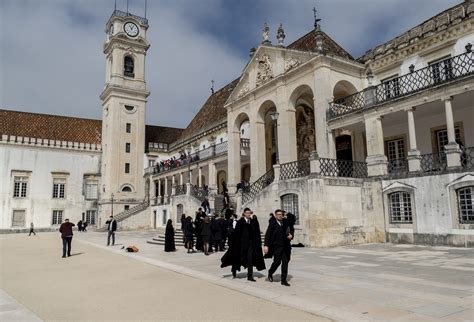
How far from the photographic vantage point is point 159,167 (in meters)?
39.2

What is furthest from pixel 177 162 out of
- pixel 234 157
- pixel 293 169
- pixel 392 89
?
pixel 392 89

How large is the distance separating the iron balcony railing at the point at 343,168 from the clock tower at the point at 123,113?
2719 cm

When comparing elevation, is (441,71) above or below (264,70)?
below

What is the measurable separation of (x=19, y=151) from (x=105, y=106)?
10.1m

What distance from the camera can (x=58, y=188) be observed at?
41.1 m

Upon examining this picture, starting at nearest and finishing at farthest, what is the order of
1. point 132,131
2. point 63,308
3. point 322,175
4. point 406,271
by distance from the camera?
point 63,308 < point 406,271 < point 322,175 < point 132,131

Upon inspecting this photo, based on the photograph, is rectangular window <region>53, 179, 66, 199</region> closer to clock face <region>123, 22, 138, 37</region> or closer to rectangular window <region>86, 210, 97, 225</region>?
rectangular window <region>86, 210, 97, 225</region>

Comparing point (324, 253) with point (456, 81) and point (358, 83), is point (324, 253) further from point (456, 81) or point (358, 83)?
point (358, 83)

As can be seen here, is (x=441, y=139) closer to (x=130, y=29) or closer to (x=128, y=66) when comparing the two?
(x=128, y=66)

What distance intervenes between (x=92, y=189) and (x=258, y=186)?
94.1 ft

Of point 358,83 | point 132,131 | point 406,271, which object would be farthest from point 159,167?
point 406,271

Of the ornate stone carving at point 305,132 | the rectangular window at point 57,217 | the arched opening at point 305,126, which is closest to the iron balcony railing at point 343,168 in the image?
the arched opening at point 305,126

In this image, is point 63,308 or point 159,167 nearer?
point 63,308

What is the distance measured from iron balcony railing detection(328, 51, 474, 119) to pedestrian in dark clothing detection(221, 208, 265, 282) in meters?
10.9
